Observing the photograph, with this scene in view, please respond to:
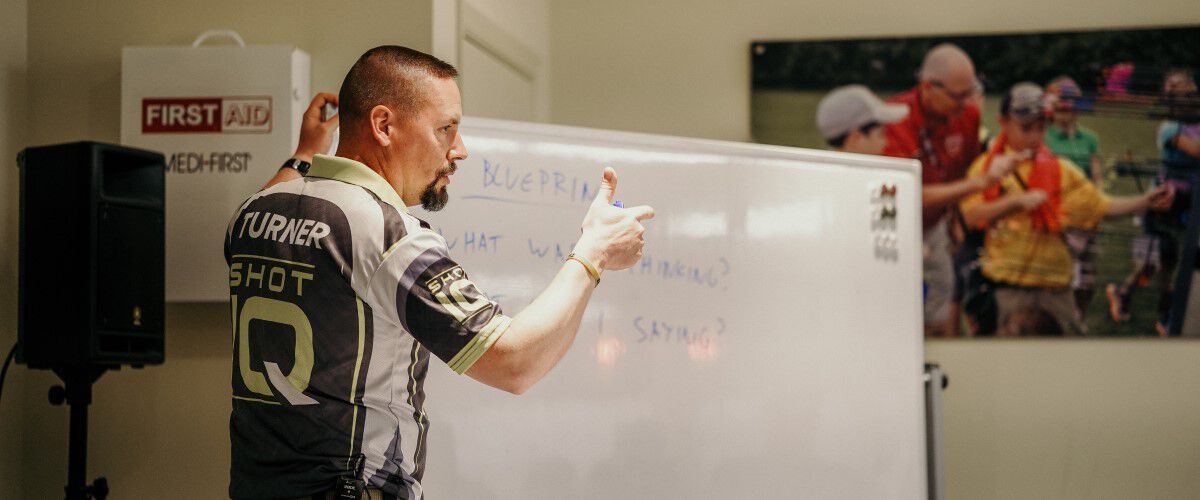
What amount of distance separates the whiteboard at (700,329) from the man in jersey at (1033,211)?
3.28 feet

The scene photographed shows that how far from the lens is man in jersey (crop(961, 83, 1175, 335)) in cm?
360

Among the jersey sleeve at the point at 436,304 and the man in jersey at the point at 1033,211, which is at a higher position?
the man in jersey at the point at 1033,211

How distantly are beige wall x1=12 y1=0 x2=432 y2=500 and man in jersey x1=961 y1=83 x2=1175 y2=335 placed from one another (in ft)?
6.90

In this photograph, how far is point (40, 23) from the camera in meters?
2.64

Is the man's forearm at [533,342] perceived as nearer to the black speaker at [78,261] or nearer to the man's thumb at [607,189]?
the man's thumb at [607,189]

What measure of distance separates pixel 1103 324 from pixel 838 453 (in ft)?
5.04

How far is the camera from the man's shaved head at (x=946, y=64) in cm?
365

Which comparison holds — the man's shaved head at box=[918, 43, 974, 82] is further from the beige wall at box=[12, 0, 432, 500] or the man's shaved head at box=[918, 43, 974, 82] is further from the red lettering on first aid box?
the red lettering on first aid box

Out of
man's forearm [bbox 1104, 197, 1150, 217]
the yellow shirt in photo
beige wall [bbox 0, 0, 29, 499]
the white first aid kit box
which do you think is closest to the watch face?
the white first aid kit box

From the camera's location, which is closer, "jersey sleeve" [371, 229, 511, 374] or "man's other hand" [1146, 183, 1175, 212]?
"jersey sleeve" [371, 229, 511, 374]

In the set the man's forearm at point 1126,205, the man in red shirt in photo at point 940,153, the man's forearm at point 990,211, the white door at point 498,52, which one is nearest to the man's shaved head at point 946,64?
the man in red shirt in photo at point 940,153

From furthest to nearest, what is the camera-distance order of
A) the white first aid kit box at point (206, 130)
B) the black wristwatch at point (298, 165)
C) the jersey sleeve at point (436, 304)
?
the white first aid kit box at point (206, 130)
the black wristwatch at point (298, 165)
the jersey sleeve at point (436, 304)

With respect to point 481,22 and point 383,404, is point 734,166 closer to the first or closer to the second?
point 481,22

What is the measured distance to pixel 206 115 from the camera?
2.49m
